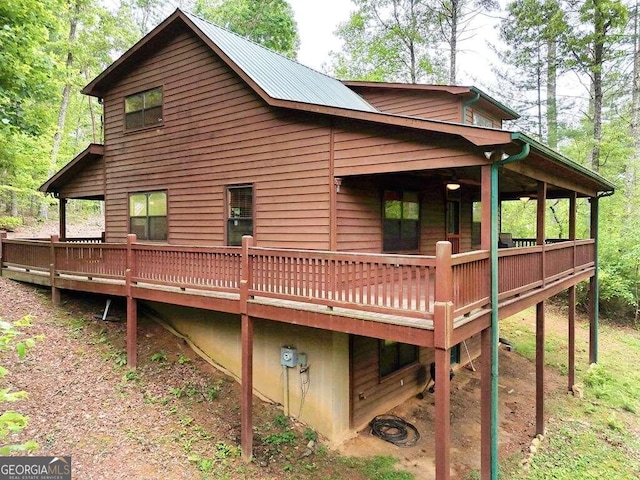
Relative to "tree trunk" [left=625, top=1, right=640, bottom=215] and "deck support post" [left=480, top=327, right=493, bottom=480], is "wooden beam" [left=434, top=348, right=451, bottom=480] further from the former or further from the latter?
"tree trunk" [left=625, top=1, right=640, bottom=215]

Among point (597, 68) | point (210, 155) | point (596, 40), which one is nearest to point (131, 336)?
point (210, 155)

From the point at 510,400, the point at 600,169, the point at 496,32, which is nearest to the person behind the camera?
the point at 510,400

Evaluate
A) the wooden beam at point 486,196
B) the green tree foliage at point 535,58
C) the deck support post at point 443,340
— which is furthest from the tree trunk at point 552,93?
the deck support post at point 443,340

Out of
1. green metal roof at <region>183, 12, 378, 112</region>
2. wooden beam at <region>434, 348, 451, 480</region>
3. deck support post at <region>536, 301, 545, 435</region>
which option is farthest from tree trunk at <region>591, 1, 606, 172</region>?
wooden beam at <region>434, 348, 451, 480</region>

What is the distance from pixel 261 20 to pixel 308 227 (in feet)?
71.0

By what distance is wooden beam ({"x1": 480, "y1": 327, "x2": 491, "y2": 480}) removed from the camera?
5.83m

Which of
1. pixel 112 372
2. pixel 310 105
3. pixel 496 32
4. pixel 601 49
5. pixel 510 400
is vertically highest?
pixel 496 32

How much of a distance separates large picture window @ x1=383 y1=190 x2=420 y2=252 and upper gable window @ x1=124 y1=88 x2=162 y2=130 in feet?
21.8

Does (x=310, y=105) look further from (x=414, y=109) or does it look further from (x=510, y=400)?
(x=510, y=400)

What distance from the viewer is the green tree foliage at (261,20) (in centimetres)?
2466

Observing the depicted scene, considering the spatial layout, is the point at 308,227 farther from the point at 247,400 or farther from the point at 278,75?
the point at 278,75

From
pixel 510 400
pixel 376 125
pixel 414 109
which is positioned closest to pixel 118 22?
pixel 414 109

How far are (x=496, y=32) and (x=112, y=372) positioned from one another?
23.9 metres

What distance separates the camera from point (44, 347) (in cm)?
828
